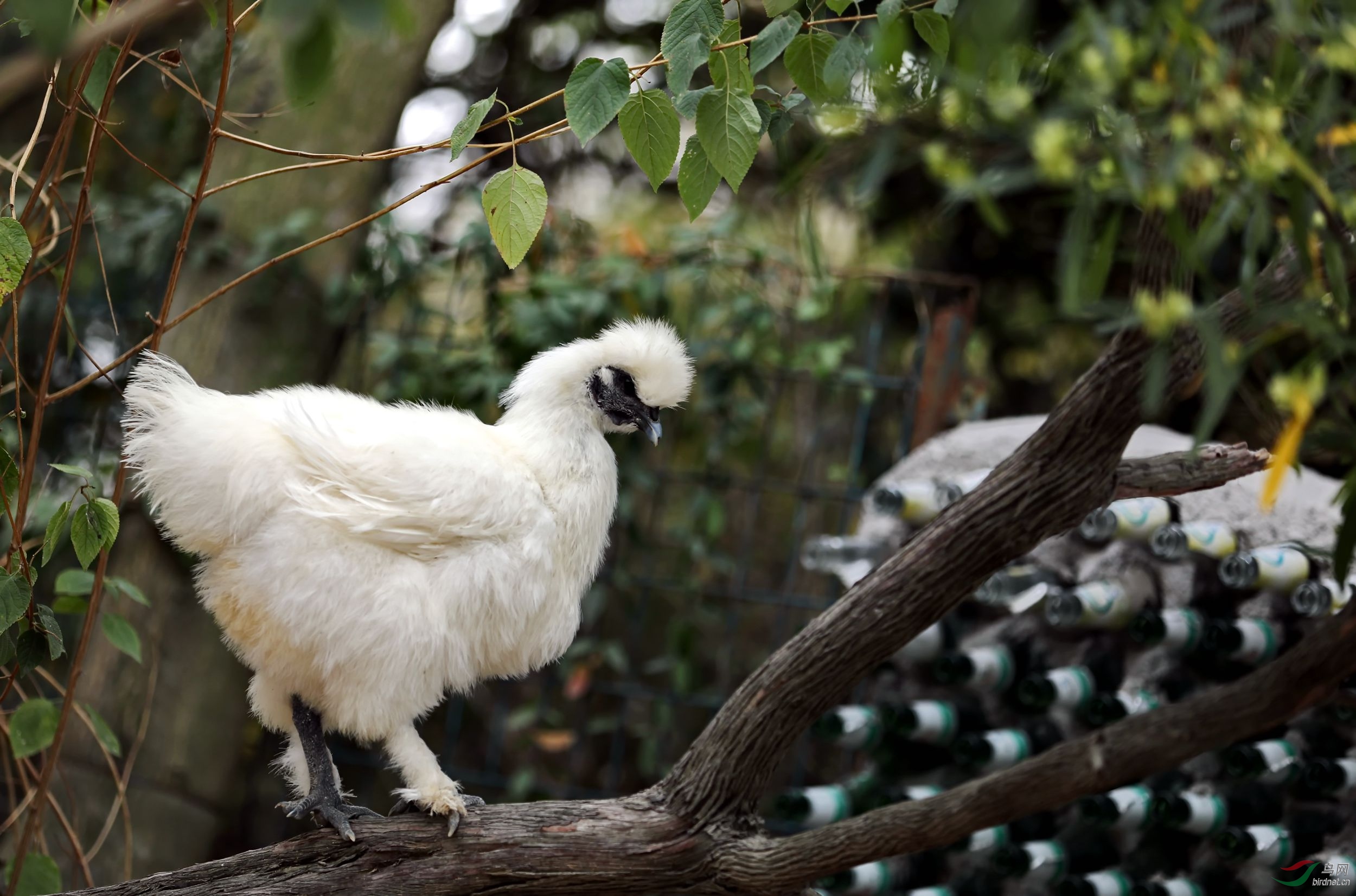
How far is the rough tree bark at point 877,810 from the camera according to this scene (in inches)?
62.3

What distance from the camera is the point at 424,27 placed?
10.6ft

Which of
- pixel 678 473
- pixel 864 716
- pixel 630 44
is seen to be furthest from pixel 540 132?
pixel 630 44

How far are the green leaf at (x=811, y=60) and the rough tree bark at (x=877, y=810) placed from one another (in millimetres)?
565

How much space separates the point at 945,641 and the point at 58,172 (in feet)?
7.00

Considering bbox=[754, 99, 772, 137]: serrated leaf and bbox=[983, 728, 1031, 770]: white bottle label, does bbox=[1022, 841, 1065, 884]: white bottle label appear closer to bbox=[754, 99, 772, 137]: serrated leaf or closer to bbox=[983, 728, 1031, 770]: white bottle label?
bbox=[983, 728, 1031, 770]: white bottle label

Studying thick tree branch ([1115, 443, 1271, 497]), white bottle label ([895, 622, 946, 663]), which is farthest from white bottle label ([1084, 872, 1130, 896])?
thick tree branch ([1115, 443, 1271, 497])

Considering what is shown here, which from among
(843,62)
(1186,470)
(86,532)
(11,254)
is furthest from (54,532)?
(1186,470)

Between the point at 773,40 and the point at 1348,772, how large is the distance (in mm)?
1951

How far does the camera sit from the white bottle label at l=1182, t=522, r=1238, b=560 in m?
2.52

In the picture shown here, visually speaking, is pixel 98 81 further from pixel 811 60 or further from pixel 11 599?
pixel 811 60

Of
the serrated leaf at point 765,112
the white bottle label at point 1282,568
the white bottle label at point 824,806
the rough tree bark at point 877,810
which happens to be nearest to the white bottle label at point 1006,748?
the white bottle label at point 824,806

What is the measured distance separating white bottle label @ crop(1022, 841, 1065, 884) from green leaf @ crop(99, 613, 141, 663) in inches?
71.9

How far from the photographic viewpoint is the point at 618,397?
1.89 m

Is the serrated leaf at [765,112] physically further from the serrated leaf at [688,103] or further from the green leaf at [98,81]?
the green leaf at [98,81]
